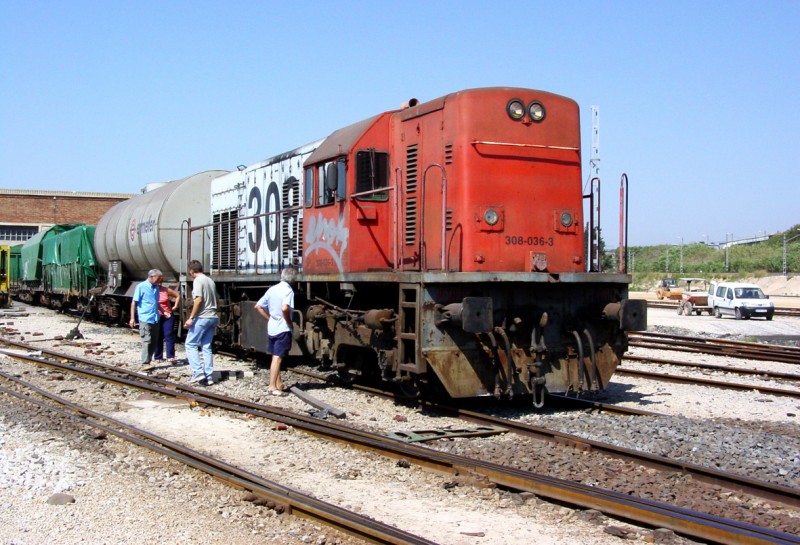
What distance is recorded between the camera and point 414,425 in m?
8.09

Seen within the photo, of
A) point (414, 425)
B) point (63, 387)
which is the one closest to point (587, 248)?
point (414, 425)

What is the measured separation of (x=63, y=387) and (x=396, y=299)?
5.01m

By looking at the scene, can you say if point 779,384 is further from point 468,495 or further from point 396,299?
point 468,495

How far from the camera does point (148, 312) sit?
12.8m

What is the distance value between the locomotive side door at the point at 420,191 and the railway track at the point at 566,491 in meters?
2.27

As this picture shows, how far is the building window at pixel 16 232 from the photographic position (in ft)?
171

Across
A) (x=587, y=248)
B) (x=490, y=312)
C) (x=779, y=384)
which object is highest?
(x=587, y=248)

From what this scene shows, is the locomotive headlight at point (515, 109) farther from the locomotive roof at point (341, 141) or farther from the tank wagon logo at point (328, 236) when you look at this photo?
the tank wagon logo at point (328, 236)

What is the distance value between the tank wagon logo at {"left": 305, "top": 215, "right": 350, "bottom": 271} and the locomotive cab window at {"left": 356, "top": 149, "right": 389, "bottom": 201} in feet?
1.63

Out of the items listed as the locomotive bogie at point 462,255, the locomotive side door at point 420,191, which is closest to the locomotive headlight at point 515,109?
the locomotive bogie at point 462,255

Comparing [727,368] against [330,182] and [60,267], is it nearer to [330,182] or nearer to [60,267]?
[330,182]

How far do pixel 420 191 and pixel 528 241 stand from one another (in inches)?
54.2

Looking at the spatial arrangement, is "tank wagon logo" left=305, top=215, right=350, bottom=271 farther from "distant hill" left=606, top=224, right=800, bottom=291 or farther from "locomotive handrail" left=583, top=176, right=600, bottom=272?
"distant hill" left=606, top=224, right=800, bottom=291

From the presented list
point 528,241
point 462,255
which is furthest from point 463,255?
point 528,241
